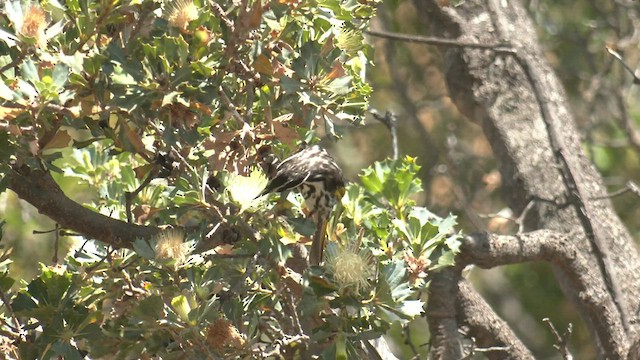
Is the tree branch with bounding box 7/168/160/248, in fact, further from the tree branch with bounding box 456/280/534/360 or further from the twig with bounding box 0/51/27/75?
the tree branch with bounding box 456/280/534/360

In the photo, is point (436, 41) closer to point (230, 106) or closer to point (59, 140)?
point (230, 106)

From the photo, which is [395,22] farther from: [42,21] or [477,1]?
[42,21]

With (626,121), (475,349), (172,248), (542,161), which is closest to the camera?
(172,248)

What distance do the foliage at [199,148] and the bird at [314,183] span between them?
5 centimetres

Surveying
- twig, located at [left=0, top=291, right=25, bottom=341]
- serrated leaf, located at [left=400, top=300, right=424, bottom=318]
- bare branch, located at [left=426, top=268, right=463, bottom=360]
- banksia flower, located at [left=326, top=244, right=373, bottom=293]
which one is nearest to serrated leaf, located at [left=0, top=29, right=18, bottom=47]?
twig, located at [left=0, top=291, right=25, bottom=341]

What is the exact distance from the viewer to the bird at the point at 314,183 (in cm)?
186

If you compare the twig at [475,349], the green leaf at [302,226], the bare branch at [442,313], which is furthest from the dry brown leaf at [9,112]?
the bare branch at [442,313]

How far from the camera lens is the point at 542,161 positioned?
311 centimetres

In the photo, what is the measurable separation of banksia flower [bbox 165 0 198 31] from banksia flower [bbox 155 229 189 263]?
1.15ft

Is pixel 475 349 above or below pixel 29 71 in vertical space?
below

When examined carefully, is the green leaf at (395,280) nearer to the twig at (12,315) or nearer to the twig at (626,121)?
the twig at (12,315)

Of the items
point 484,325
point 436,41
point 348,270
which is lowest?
point 484,325

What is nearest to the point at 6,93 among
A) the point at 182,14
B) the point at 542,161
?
the point at 182,14

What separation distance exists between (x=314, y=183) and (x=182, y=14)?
1.29 feet
